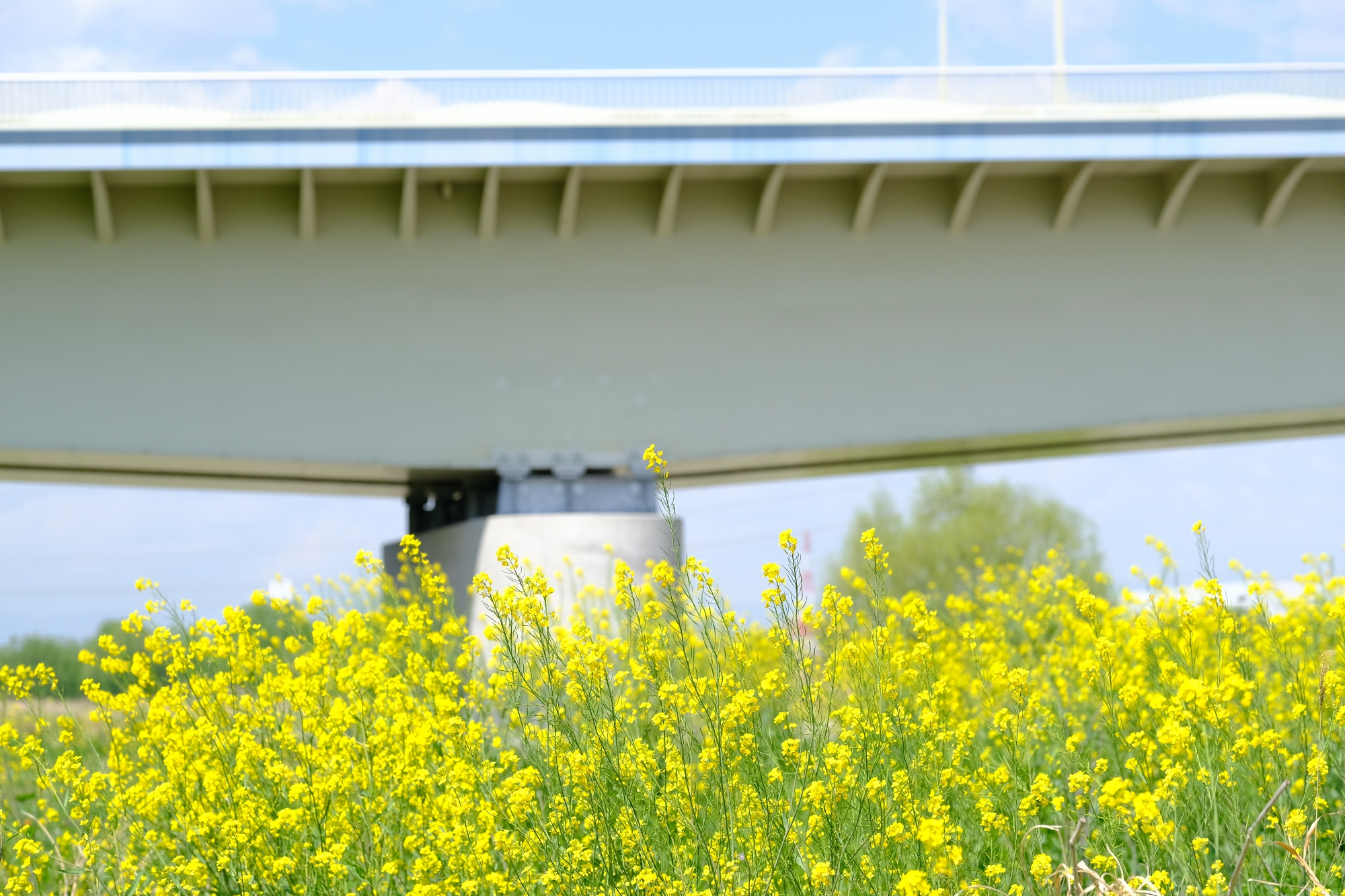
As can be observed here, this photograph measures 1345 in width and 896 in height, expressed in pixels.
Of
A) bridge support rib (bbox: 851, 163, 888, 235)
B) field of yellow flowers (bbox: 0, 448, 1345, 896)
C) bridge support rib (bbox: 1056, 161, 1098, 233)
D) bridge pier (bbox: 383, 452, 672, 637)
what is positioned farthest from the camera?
bridge support rib (bbox: 1056, 161, 1098, 233)

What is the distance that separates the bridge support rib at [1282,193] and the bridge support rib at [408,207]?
35.8 ft

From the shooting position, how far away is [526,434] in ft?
45.8

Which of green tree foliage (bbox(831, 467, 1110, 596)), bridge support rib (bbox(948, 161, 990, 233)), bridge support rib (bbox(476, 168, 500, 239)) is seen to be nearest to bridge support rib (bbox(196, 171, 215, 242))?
bridge support rib (bbox(476, 168, 500, 239))

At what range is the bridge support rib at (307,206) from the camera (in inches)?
514

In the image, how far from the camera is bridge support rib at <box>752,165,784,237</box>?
13602mm

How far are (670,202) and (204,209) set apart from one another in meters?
5.45

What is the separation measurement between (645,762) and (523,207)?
11932mm

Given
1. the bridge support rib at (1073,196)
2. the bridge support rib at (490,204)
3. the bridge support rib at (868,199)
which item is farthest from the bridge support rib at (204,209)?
the bridge support rib at (1073,196)

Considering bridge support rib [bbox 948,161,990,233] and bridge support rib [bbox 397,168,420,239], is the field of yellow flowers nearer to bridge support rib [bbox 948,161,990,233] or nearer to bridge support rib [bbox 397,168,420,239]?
bridge support rib [bbox 397,168,420,239]

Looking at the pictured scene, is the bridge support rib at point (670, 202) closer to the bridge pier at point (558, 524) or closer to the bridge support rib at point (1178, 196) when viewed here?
the bridge pier at point (558, 524)

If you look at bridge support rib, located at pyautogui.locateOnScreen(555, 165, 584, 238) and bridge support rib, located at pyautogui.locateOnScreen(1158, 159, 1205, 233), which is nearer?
bridge support rib, located at pyautogui.locateOnScreen(555, 165, 584, 238)

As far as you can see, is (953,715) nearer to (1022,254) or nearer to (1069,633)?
(1069,633)

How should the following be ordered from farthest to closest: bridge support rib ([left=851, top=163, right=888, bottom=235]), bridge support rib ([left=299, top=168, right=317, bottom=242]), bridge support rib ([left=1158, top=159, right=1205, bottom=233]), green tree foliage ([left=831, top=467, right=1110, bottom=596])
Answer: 1. green tree foliage ([left=831, top=467, right=1110, bottom=596])
2. bridge support rib ([left=1158, top=159, right=1205, bottom=233])
3. bridge support rib ([left=851, top=163, right=888, bottom=235])
4. bridge support rib ([left=299, top=168, right=317, bottom=242])

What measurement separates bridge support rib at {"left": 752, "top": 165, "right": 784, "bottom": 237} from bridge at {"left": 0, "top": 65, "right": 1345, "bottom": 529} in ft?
0.14
